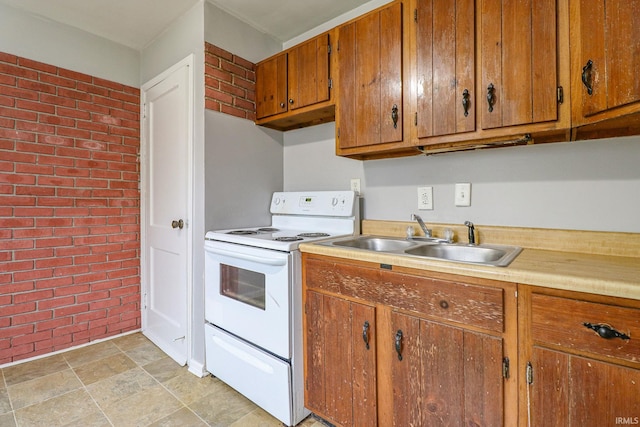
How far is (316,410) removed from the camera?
4.94ft

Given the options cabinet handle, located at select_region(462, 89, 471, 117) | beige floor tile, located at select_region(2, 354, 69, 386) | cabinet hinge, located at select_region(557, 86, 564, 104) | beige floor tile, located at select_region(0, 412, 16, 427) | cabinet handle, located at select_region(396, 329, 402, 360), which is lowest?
beige floor tile, located at select_region(0, 412, 16, 427)

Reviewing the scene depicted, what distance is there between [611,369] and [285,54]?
2.18 meters

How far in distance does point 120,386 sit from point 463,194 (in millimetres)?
2255

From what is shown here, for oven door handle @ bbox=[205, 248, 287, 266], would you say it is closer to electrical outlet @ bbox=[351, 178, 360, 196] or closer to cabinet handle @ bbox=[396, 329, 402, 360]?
cabinet handle @ bbox=[396, 329, 402, 360]

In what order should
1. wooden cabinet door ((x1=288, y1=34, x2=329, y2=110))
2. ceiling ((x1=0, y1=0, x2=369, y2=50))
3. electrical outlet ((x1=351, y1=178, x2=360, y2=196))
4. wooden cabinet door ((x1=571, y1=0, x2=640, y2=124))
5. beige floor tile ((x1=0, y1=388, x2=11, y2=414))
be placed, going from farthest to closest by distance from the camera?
electrical outlet ((x1=351, y1=178, x2=360, y2=196)) → ceiling ((x1=0, y1=0, x2=369, y2=50)) → wooden cabinet door ((x1=288, y1=34, x2=329, y2=110)) → beige floor tile ((x1=0, y1=388, x2=11, y2=414)) → wooden cabinet door ((x1=571, y1=0, x2=640, y2=124))

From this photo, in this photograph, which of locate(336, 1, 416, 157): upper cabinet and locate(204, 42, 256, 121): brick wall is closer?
locate(336, 1, 416, 157): upper cabinet

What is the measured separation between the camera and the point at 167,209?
7.40 ft

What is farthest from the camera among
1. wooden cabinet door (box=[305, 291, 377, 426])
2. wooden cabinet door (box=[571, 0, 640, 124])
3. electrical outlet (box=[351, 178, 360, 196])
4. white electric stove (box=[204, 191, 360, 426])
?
electrical outlet (box=[351, 178, 360, 196])

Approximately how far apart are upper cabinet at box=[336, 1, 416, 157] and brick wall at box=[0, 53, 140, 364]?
1822mm

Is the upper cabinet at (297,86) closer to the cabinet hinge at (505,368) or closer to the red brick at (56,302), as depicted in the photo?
the cabinet hinge at (505,368)

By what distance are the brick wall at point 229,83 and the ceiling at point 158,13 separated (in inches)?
11.7

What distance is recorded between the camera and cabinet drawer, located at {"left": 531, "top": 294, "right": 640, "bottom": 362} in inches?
32.0

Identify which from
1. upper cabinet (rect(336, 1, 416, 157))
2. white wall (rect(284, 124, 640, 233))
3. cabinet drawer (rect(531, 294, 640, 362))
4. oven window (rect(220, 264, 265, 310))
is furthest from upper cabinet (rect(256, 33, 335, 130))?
cabinet drawer (rect(531, 294, 640, 362))

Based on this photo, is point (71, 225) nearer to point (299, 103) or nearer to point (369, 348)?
point (299, 103)
